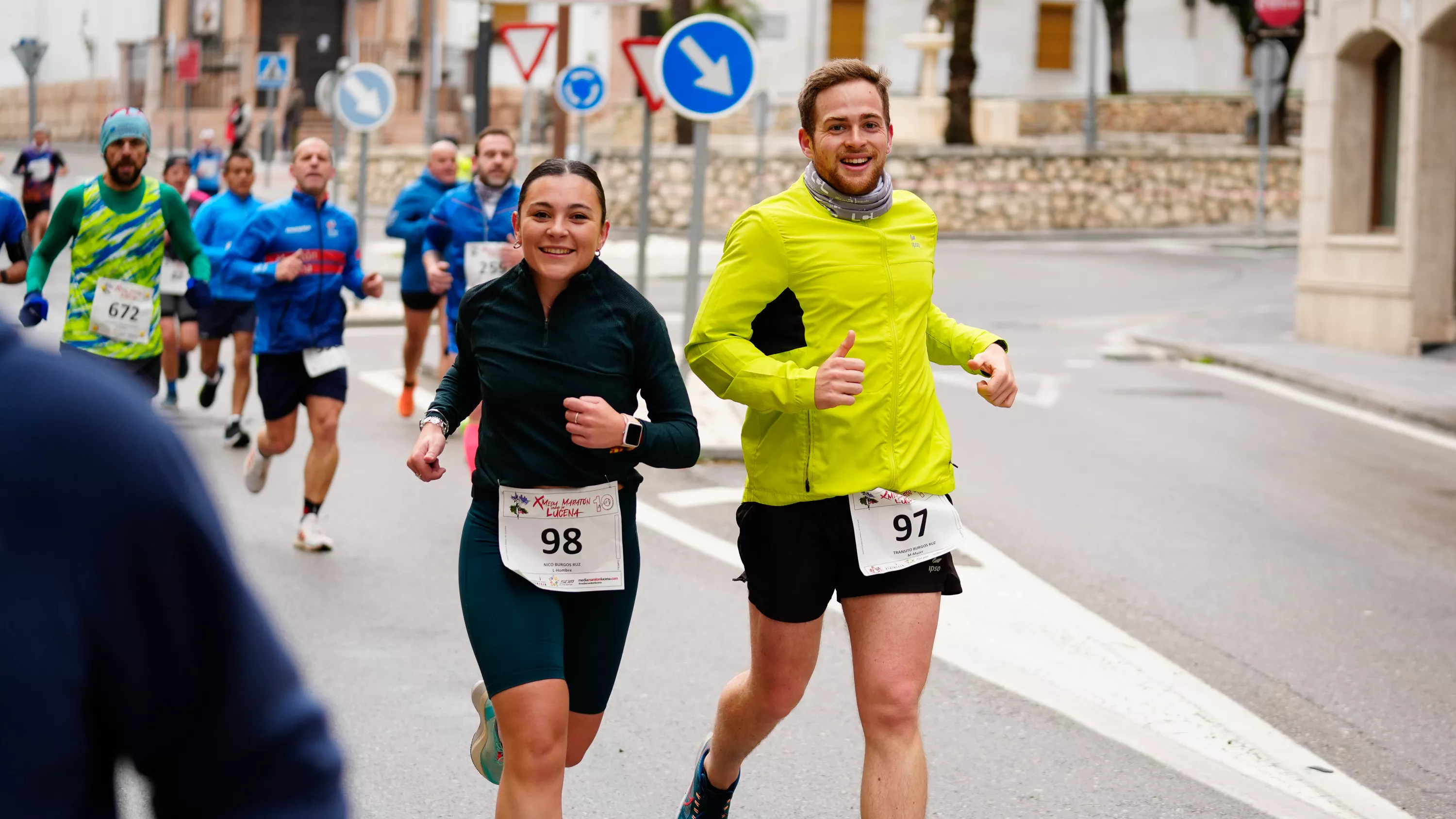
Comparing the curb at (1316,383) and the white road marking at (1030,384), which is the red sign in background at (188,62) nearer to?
the curb at (1316,383)

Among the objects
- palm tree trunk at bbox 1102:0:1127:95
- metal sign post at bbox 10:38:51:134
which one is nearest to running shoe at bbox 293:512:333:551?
metal sign post at bbox 10:38:51:134

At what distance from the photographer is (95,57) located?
180 feet

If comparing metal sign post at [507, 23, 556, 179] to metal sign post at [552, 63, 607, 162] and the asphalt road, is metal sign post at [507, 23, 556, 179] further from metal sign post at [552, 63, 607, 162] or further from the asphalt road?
the asphalt road

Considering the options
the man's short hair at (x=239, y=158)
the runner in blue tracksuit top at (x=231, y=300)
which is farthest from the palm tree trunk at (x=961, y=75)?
the man's short hair at (x=239, y=158)

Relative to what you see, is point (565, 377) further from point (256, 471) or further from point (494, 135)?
point (494, 135)

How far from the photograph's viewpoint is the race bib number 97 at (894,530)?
4.05 meters

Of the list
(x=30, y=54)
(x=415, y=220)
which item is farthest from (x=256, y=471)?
(x=30, y=54)

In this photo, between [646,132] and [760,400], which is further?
[646,132]

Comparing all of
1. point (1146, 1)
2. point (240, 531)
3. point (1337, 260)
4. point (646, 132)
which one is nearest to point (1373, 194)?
point (1337, 260)

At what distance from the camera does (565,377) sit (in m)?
3.96

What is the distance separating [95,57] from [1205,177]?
107ft

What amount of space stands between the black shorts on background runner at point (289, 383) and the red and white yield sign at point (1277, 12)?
2332 centimetres

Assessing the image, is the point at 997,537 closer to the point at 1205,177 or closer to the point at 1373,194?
the point at 1373,194

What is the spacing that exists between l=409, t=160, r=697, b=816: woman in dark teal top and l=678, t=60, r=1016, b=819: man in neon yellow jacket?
18 centimetres
